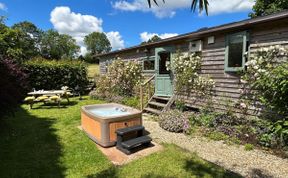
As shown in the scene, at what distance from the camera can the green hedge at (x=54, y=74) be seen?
12211mm

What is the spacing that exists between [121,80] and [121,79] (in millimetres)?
59

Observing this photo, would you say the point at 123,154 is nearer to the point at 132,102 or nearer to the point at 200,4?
the point at 200,4

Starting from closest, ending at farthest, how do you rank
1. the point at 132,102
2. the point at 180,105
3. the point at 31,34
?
1. the point at 180,105
2. the point at 132,102
3. the point at 31,34

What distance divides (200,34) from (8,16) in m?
13.4

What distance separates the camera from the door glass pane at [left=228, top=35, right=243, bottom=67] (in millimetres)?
5703

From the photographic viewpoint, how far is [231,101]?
5.86 metres

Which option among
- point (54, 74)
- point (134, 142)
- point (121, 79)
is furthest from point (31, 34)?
point (134, 142)

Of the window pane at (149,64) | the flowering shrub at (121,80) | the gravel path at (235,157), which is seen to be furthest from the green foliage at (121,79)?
the gravel path at (235,157)

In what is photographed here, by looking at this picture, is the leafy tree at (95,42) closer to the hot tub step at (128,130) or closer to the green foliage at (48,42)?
the green foliage at (48,42)

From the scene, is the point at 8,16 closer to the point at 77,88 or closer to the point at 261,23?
the point at 77,88

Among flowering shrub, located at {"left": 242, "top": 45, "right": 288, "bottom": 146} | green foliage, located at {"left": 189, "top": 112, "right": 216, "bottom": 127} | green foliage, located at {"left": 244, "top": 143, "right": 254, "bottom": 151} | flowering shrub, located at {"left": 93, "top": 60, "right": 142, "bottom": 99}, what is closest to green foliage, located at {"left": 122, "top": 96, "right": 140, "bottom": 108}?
flowering shrub, located at {"left": 93, "top": 60, "right": 142, "bottom": 99}

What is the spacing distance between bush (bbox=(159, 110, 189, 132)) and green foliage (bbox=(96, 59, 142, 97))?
4356 millimetres

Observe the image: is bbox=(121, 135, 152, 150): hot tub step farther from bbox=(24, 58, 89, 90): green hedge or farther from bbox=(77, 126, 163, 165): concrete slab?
bbox=(24, 58, 89, 90): green hedge

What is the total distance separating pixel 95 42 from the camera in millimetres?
71000
